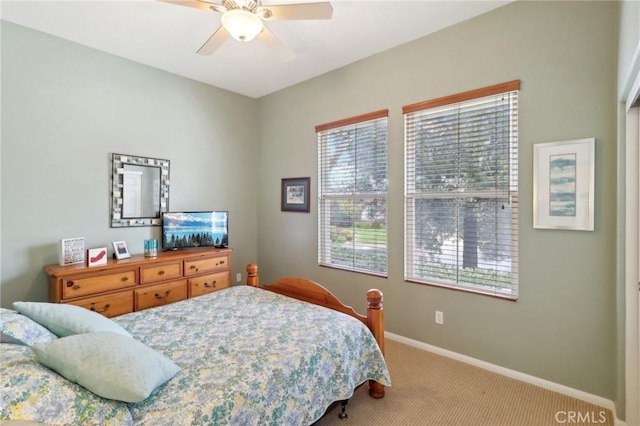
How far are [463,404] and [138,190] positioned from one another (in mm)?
3614

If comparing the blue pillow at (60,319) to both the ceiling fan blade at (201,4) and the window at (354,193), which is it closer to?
the ceiling fan blade at (201,4)

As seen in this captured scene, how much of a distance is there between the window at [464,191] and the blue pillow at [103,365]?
2406 mm

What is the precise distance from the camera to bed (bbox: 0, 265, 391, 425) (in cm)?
107

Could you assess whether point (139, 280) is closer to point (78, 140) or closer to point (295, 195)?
point (78, 140)

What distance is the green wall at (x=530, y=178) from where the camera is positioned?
6.89 feet

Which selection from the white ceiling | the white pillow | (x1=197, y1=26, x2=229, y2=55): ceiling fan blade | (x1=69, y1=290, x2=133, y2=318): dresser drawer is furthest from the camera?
(x1=69, y1=290, x2=133, y2=318): dresser drawer

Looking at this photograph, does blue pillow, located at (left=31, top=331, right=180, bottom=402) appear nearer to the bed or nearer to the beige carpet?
the bed

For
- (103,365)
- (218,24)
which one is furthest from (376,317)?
(218,24)

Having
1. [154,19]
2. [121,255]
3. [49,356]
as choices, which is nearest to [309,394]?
[49,356]

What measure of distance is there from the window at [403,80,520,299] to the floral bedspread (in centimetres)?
120

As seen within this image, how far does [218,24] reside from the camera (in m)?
2.75

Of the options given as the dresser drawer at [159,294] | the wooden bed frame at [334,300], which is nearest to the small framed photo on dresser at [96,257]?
the dresser drawer at [159,294]

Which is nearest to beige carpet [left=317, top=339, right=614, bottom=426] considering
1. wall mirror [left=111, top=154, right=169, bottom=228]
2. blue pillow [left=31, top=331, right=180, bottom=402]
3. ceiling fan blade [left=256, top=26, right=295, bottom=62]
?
blue pillow [left=31, top=331, right=180, bottom=402]

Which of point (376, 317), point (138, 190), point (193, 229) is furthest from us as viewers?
point (193, 229)
